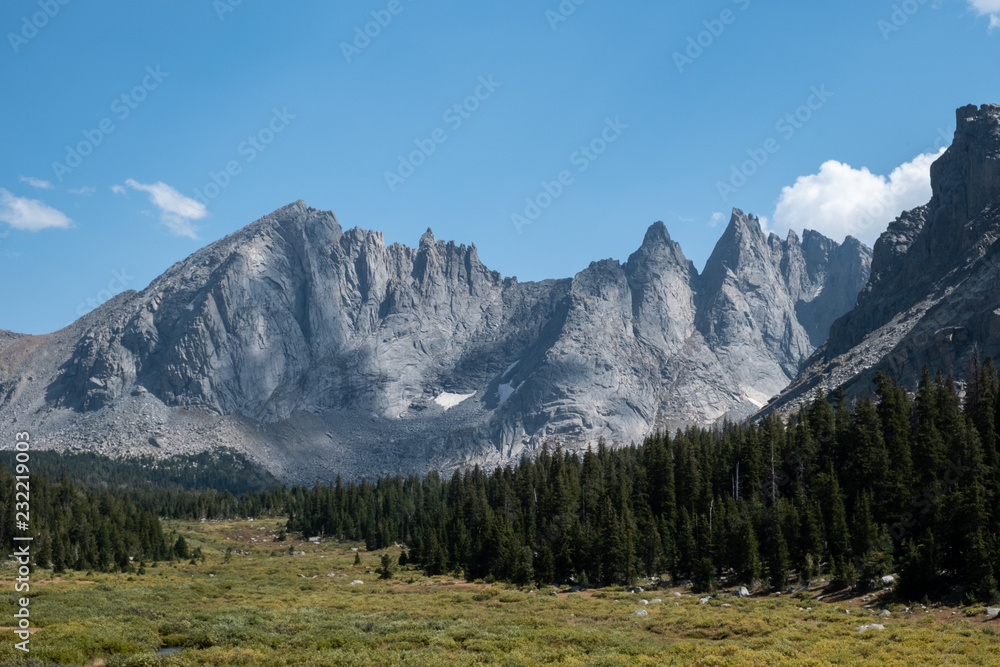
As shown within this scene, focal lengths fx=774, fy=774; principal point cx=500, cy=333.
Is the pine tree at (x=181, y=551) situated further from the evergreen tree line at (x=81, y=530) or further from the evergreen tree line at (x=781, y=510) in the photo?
the evergreen tree line at (x=781, y=510)

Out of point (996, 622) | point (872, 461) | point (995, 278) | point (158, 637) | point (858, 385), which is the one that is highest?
point (995, 278)

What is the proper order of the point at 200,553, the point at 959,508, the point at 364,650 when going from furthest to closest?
the point at 200,553
the point at 959,508
the point at 364,650

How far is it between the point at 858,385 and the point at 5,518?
182751mm

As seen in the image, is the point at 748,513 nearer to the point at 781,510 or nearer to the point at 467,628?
the point at 781,510

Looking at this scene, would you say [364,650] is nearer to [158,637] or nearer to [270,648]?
[270,648]

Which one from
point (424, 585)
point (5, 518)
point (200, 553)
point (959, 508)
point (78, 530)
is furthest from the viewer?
point (200, 553)

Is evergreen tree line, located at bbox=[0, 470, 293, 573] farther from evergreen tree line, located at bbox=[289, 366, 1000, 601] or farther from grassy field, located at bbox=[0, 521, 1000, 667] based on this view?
evergreen tree line, located at bbox=[289, 366, 1000, 601]

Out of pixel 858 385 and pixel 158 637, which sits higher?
pixel 858 385

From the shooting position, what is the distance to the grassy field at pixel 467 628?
37.6m

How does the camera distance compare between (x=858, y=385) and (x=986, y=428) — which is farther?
(x=858, y=385)

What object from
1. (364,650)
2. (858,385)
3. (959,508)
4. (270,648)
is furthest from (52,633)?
(858,385)

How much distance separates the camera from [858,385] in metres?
196

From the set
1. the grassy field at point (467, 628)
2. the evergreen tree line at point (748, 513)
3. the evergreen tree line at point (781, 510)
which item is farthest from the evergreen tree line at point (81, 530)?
the evergreen tree line at point (781, 510)

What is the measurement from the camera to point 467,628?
48406 mm
